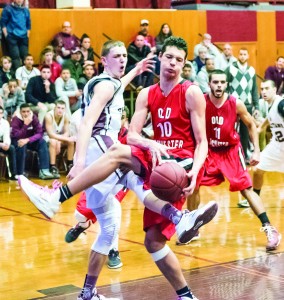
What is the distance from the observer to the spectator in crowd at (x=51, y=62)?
1353 centimetres

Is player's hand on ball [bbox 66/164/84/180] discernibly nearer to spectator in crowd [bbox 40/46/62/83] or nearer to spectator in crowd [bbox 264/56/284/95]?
spectator in crowd [bbox 40/46/62/83]

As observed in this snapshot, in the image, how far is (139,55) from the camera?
1476 cm

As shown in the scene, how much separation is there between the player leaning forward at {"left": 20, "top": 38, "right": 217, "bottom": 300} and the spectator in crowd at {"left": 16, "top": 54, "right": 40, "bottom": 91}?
7.92 metres

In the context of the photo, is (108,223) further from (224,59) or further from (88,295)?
(224,59)

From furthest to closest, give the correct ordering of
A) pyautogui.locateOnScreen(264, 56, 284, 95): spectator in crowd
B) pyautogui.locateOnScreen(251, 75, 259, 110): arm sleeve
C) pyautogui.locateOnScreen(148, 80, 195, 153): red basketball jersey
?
pyautogui.locateOnScreen(264, 56, 284, 95): spectator in crowd < pyautogui.locateOnScreen(251, 75, 259, 110): arm sleeve < pyautogui.locateOnScreen(148, 80, 195, 153): red basketball jersey

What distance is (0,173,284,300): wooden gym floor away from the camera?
18.7ft

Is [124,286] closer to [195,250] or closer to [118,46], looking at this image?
[195,250]

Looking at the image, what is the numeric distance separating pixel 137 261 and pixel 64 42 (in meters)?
8.30

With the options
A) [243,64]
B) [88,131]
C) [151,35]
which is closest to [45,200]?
[88,131]

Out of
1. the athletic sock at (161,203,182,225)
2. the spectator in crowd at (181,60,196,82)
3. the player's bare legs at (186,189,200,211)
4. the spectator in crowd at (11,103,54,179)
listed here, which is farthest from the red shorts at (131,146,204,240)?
the spectator in crowd at (181,60,196,82)

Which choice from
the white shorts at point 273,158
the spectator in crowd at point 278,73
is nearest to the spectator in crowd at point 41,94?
the white shorts at point 273,158

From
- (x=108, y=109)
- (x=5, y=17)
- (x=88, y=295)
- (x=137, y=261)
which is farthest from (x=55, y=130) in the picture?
(x=88, y=295)

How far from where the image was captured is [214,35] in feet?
56.3

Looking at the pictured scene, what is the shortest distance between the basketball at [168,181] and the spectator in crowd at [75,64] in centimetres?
922
